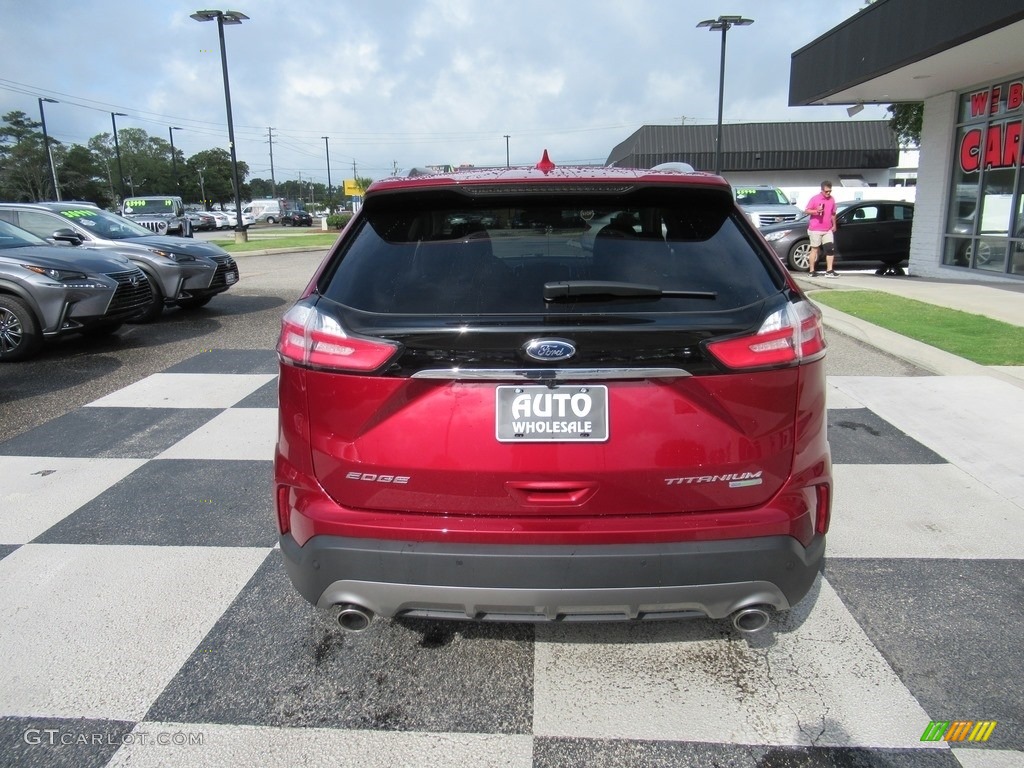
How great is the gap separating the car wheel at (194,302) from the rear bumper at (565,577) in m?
9.09

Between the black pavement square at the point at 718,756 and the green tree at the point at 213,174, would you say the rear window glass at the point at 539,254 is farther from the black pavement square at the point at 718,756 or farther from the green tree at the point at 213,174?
the green tree at the point at 213,174

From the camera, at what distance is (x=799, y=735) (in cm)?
229

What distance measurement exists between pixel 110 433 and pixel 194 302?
5973 mm

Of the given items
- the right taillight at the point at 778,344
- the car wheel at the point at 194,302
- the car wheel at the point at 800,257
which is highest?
the right taillight at the point at 778,344

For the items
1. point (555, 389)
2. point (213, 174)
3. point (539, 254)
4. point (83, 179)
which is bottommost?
point (555, 389)

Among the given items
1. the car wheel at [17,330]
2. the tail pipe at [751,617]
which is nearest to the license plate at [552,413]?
the tail pipe at [751,617]

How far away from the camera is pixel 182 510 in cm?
396

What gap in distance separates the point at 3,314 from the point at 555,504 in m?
7.50

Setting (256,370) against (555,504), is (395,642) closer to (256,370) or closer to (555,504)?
(555,504)

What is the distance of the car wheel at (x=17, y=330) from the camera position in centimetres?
728

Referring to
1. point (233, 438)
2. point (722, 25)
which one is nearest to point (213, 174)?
point (722, 25)

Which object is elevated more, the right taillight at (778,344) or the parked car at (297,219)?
the parked car at (297,219)

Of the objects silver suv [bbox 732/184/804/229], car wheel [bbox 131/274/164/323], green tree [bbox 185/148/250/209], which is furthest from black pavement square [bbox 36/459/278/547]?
green tree [bbox 185/148/250/209]

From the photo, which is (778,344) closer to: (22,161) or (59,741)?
(59,741)
